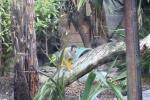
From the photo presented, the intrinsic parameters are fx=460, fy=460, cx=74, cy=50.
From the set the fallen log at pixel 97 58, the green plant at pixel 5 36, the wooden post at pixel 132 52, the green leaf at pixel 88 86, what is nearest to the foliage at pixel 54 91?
the green leaf at pixel 88 86

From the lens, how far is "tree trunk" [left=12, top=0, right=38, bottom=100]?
5703 mm

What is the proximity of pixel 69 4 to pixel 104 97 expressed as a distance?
330 centimetres

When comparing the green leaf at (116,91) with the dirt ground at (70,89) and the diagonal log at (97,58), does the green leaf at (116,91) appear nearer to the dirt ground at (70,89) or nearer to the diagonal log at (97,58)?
the diagonal log at (97,58)

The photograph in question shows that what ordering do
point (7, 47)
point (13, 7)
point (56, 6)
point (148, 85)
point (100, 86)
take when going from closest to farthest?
point (100, 86) < point (13, 7) < point (148, 85) < point (7, 47) < point (56, 6)

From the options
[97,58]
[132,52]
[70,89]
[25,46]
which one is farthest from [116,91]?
[70,89]

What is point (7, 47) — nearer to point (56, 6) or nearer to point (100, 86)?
point (56, 6)

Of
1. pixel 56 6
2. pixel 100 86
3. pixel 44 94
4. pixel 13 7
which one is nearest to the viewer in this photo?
pixel 100 86

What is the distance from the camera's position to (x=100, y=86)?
3467 millimetres

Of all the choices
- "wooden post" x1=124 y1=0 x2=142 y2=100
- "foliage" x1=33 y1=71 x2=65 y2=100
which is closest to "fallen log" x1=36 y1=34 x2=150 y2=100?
"foliage" x1=33 y1=71 x2=65 y2=100

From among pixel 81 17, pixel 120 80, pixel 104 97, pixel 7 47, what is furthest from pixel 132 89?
pixel 81 17

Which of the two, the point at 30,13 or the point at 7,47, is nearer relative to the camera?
the point at 30,13

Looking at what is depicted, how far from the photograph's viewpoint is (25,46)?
5.71 meters

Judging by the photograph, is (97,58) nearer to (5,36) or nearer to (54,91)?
(54,91)

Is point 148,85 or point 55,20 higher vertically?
point 55,20
